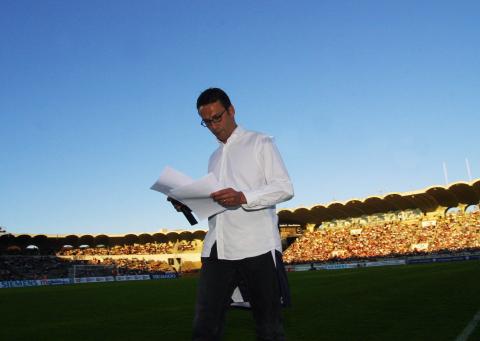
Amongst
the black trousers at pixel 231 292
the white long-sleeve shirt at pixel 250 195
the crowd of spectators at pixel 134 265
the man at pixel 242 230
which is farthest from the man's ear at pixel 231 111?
the crowd of spectators at pixel 134 265

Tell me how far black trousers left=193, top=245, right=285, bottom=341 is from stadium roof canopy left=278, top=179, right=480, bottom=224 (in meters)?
58.7

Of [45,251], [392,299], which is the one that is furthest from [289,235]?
[392,299]

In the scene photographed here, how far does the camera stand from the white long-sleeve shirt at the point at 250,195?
11.0ft

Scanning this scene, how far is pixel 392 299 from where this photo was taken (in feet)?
42.0

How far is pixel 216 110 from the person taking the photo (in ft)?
11.7

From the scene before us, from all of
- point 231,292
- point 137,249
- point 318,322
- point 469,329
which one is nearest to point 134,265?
point 137,249

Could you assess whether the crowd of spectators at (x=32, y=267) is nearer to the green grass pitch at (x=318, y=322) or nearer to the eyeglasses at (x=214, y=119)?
the green grass pitch at (x=318, y=322)

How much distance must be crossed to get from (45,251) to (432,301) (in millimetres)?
76866

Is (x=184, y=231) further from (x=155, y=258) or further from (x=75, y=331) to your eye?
(x=75, y=331)

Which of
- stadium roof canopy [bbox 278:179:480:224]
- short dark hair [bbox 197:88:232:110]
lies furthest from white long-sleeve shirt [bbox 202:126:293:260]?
stadium roof canopy [bbox 278:179:480:224]

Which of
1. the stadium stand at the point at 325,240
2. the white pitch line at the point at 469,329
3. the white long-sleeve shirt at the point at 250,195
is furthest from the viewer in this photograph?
the stadium stand at the point at 325,240

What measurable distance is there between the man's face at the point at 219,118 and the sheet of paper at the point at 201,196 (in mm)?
470

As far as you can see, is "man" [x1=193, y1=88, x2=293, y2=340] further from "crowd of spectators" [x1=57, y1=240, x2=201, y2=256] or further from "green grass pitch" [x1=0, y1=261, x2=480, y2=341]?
"crowd of spectators" [x1=57, y1=240, x2=201, y2=256]

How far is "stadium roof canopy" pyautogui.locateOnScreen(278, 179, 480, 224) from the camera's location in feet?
196
